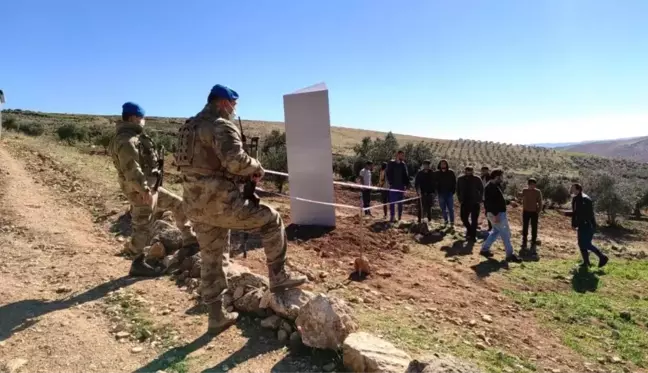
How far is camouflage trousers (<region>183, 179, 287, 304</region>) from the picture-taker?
3666 millimetres

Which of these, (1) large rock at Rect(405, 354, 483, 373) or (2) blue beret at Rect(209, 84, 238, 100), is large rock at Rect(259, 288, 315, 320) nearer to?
(1) large rock at Rect(405, 354, 483, 373)

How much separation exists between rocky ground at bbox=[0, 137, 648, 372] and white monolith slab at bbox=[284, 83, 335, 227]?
495mm

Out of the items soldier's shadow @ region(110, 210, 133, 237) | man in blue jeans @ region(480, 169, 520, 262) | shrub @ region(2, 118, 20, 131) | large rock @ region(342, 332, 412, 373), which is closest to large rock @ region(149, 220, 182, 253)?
soldier's shadow @ region(110, 210, 133, 237)

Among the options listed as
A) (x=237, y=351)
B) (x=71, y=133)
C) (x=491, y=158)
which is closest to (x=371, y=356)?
(x=237, y=351)

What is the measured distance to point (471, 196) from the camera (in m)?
9.55

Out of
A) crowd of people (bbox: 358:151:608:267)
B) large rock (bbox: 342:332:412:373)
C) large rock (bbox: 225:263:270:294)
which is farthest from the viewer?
crowd of people (bbox: 358:151:608:267)

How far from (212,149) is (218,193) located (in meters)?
0.37

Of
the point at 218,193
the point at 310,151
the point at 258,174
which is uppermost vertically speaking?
the point at 310,151

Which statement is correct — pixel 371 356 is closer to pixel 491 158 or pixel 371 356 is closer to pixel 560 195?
pixel 560 195

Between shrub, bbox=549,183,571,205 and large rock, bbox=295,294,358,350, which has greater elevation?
large rock, bbox=295,294,358,350

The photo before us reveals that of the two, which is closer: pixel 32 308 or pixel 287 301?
pixel 287 301

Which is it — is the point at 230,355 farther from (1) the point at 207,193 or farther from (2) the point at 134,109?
(2) the point at 134,109

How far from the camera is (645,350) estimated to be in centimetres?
497

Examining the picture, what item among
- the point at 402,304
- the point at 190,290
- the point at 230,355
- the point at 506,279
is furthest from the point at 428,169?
the point at 230,355
